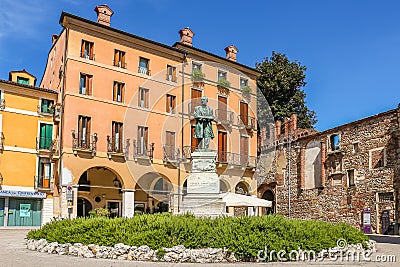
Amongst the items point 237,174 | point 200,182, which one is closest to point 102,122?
point 237,174

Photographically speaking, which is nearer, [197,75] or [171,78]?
[171,78]

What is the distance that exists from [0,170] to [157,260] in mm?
19836

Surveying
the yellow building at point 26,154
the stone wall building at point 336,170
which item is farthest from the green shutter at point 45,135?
the stone wall building at point 336,170

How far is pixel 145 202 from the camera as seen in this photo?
33094 mm

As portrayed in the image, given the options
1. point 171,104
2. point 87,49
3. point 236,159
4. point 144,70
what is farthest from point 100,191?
point 236,159

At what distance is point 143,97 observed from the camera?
3197cm

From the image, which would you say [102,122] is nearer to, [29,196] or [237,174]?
[29,196]

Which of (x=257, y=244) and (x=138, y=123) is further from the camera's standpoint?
(x=138, y=123)

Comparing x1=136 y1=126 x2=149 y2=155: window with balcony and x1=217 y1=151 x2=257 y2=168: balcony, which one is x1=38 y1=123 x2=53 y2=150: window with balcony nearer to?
x1=136 y1=126 x2=149 y2=155: window with balcony

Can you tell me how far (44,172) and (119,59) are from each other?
905 cm

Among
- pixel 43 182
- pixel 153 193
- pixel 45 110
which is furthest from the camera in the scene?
pixel 153 193

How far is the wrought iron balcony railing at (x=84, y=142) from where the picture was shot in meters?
27.8

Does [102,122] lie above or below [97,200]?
above

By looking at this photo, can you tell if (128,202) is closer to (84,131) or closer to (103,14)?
(84,131)
